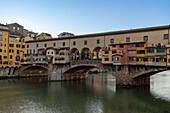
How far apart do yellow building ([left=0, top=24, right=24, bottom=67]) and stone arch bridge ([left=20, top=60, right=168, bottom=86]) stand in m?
5.78

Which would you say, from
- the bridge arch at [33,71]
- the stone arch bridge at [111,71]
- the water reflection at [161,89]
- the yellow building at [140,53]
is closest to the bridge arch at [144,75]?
the stone arch bridge at [111,71]

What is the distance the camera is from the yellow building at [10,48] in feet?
227

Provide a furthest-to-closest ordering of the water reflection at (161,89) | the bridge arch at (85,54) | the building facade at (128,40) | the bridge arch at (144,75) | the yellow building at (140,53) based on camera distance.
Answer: the bridge arch at (85,54), the yellow building at (140,53), the building facade at (128,40), the bridge arch at (144,75), the water reflection at (161,89)

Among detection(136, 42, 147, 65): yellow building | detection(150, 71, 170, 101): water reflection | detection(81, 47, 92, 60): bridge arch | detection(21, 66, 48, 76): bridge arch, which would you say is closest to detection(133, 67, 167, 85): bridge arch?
detection(136, 42, 147, 65): yellow building

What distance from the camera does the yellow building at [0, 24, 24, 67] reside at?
6919cm

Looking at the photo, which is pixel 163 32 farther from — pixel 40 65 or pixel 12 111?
pixel 40 65

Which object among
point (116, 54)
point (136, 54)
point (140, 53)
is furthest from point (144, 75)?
point (116, 54)

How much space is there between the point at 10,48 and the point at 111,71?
49.2 meters

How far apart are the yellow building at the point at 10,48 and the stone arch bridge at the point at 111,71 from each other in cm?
578

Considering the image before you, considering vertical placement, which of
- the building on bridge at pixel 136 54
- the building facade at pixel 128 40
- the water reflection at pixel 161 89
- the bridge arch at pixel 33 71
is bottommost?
the water reflection at pixel 161 89

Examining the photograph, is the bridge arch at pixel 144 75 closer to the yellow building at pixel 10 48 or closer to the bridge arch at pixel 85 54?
the bridge arch at pixel 85 54

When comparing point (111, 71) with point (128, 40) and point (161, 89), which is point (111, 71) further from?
point (161, 89)

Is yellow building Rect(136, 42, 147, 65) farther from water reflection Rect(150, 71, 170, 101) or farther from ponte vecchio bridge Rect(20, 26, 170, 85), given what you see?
water reflection Rect(150, 71, 170, 101)

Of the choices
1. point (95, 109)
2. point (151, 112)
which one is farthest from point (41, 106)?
point (151, 112)
